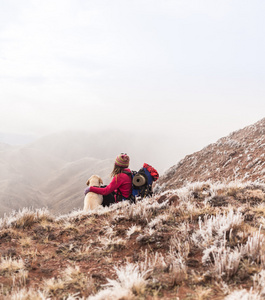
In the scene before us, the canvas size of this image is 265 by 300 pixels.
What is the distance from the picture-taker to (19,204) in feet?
421

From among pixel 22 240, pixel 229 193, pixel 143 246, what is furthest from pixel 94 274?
pixel 229 193

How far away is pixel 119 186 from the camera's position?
830 centimetres

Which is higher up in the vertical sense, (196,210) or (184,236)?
(196,210)

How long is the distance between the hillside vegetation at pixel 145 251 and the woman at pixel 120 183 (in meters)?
1.18

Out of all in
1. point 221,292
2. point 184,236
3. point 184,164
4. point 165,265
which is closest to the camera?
point 221,292

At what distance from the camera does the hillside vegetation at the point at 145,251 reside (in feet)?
9.66

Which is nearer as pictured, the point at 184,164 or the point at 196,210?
the point at 196,210

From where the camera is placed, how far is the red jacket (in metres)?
8.12

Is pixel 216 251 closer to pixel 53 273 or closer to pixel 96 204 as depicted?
pixel 53 273

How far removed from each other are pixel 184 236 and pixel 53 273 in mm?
2102

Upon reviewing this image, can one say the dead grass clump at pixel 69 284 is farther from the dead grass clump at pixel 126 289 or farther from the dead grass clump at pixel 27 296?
the dead grass clump at pixel 126 289

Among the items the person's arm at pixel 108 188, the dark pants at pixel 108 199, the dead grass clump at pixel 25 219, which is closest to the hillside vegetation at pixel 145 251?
the dead grass clump at pixel 25 219

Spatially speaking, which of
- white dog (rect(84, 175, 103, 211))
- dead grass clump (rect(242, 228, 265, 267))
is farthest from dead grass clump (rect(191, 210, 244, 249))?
white dog (rect(84, 175, 103, 211))

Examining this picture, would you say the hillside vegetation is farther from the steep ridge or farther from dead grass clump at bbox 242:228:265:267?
the steep ridge
